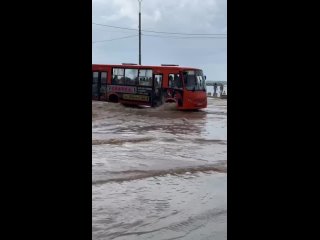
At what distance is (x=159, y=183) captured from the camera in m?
7.59

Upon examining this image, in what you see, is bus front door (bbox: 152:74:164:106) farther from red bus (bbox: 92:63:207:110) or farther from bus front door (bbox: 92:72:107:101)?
bus front door (bbox: 92:72:107:101)

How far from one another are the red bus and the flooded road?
17.1ft

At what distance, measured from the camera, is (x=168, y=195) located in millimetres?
6727

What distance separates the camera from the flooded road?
199 inches

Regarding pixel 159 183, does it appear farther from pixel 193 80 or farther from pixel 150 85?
pixel 150 85

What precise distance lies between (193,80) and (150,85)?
7.43 ft

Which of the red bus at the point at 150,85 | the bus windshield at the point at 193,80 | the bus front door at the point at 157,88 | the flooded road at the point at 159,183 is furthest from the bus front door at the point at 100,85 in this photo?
the flooded road at the point at 159,183

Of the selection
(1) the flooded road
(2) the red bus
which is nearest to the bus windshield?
(2) the red bus

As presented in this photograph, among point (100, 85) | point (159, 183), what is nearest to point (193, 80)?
point (100, 85)
